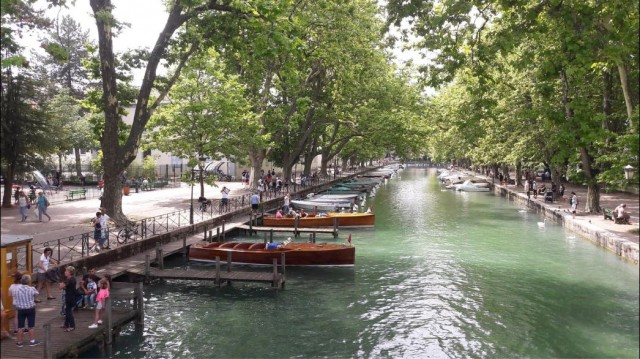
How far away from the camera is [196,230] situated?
28.5 m

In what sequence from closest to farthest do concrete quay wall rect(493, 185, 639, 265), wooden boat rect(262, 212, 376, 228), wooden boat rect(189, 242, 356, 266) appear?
concrete quay wall rect(493, 185, 639, 265), wooden boat rect(189, 242, 356, 266), wooden boat rect(262, 212, 376, 228)

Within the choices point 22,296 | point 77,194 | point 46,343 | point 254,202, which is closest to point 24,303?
point 22,296

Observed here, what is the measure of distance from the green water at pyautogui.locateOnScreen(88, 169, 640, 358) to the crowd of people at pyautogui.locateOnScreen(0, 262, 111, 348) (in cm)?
136

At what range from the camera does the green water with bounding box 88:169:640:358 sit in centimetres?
1344

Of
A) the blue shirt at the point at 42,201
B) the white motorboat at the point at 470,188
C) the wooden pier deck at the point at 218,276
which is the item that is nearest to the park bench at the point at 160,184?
the blue shirt at the point at 42,201

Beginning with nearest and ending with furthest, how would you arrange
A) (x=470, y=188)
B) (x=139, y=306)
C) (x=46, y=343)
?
(x=46, y=343)
(x=139, y=306)
(x=470, y=188)

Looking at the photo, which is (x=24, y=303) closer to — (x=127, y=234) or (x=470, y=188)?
(x=127, y=234)

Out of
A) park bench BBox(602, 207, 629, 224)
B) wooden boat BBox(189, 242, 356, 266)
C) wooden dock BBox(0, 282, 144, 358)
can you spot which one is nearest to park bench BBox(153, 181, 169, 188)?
wooden boat BBox(189, 242, 356, 266)

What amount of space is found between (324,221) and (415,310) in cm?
1692

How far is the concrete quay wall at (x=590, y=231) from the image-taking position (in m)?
19.5

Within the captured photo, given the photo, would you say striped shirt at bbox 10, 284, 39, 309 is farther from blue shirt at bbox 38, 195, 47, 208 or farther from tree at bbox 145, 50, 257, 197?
tree at bbox 145, 50, 257, 197

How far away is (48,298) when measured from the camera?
1519 centimetres

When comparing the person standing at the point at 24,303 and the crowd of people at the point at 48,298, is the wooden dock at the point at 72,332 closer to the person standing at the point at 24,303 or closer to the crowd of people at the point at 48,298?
the crowd of people at the point at 48,298

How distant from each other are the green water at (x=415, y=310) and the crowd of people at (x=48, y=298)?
136cm
